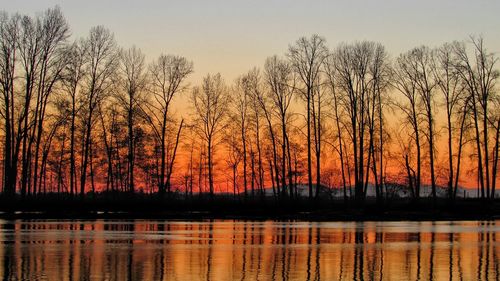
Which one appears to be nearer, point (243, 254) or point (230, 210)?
point (243, 254)

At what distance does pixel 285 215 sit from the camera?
75.1 meters

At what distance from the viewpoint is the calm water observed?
84.5 ft

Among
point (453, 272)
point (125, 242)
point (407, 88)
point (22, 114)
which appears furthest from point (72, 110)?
point (453, 272)

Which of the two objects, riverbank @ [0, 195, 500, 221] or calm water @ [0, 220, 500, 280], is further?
riverbank @ [0, 195, 500, 221]

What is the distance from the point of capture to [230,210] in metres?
79.8

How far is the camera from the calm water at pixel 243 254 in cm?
2575

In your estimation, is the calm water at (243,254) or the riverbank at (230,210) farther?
the riverbank at (230,210)

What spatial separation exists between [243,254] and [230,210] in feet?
154

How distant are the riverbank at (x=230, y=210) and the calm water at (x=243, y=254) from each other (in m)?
21.5

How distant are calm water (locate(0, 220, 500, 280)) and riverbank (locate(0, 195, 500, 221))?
848 inches

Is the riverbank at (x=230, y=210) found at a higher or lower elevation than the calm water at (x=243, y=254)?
higher

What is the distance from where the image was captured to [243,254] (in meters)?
33.0

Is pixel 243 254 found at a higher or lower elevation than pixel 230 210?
lower

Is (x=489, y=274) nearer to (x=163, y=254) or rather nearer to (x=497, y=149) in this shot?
(x=163, y=254)
